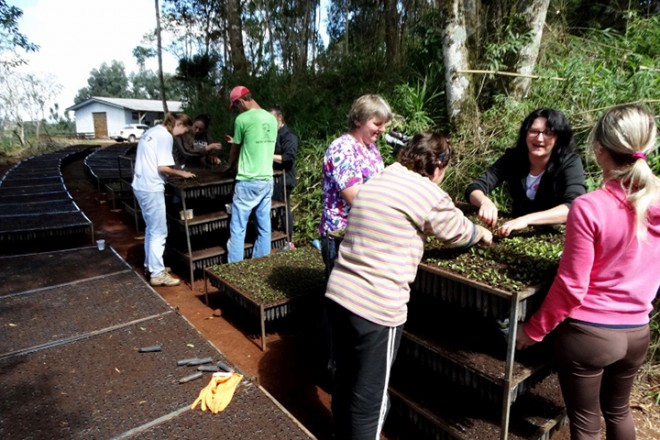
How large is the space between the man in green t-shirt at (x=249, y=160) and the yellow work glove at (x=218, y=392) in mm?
2095

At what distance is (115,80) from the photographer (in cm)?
5853

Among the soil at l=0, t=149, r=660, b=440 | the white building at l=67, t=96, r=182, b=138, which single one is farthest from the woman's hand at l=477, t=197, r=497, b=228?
the white building at l=67, t=96, r=182, b=138

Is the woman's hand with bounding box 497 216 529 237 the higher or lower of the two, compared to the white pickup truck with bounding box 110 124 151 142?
lower

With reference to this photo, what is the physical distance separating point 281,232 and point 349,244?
3.49 m

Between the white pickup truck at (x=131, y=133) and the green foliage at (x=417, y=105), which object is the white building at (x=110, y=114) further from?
the green foliage at (x=417, y=105)

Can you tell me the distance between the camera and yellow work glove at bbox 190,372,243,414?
2107 millimetres

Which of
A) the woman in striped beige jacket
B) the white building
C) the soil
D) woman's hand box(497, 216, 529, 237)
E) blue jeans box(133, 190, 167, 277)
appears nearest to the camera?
the woman in striped beige jacket

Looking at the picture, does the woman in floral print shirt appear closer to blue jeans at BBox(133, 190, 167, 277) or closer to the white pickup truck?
blue jeans at BBox(133, 190, 167, 277)

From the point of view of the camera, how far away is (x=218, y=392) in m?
2.17

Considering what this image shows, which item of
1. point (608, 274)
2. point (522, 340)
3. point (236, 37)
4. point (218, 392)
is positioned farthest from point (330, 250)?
point (236, 37)

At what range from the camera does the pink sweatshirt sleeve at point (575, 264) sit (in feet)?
4.70

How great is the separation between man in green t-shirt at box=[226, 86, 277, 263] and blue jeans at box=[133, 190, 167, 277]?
27.2 inches

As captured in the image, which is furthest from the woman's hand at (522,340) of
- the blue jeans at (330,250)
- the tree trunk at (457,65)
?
the tree trunk at (457,65)

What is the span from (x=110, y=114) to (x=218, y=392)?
3986cm
